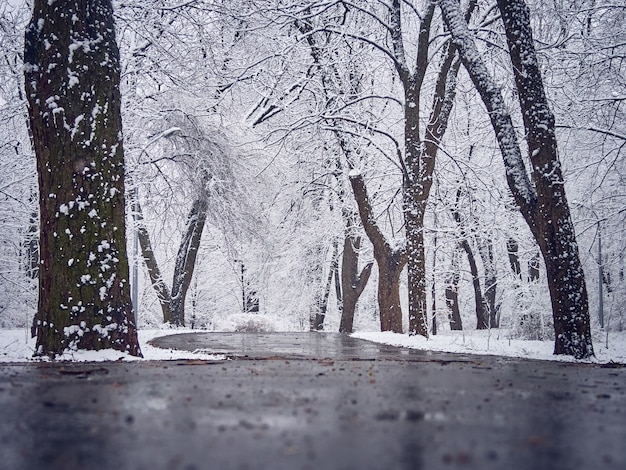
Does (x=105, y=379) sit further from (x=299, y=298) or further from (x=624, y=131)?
(x=299, y=298)

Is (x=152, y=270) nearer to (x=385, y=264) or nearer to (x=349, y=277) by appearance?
(x=349, y=277)

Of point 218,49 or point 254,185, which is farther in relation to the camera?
point 254,185

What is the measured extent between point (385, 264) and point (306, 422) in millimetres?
12637

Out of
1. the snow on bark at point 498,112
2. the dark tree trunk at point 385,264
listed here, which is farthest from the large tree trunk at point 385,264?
the snow on bark at point 498,112

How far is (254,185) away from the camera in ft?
64.3

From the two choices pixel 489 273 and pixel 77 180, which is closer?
pixel 77 180

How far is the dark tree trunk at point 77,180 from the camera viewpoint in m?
6.39

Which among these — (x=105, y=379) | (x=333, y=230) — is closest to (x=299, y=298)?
(x=333, y=230)

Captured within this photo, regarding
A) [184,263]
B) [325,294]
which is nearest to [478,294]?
[325,294]

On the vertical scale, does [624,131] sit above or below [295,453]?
above

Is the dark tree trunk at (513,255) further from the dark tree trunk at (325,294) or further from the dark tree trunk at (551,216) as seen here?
the dark tree trunk at (551,216)

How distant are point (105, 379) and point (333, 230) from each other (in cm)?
2180

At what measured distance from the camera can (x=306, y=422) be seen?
2.49 m

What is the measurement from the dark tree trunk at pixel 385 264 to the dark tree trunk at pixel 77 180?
891cm
